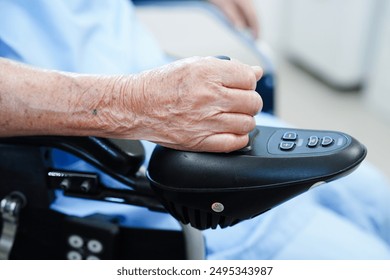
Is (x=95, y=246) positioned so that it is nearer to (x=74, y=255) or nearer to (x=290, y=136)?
(x=74, y=255)

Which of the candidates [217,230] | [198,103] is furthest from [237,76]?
[217,230]

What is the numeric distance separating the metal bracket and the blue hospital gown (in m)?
0.06

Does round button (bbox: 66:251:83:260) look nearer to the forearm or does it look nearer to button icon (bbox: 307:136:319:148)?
the forearm

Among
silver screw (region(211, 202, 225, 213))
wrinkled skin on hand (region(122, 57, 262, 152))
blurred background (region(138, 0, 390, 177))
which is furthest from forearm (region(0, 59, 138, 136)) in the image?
blurred background (region(138, 0, 390, 177))

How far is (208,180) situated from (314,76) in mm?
1979

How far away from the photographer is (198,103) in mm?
469

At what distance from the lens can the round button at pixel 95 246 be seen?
0.59 meters

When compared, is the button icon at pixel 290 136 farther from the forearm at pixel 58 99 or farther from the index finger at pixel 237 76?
the forearm at pixel 58 99

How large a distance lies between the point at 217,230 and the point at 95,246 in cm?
18

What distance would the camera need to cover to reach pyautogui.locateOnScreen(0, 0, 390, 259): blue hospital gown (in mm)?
658

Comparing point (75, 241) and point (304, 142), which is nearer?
point (304, 142)

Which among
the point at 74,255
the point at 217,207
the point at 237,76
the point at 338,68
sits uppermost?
the point at 237,76

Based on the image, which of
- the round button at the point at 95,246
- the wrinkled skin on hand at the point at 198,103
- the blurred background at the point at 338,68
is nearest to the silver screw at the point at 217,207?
the wrinkled skin on hand at the point at 198,103

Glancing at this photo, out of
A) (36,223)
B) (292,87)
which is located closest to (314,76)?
(292,87)
